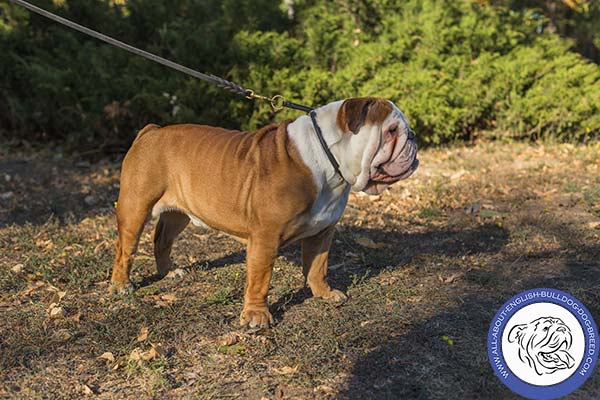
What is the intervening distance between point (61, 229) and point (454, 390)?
4.69 metres

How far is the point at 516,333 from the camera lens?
3926 millimetres

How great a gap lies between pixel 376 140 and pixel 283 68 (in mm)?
5838

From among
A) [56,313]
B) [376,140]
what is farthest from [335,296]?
[56,313]

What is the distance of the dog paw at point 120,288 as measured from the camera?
5.22 meters

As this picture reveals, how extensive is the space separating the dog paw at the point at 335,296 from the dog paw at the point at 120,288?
5.04 ft

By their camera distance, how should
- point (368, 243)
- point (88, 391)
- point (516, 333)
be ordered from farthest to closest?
point (368, 243)
point (516, 333)
point (88, 391)

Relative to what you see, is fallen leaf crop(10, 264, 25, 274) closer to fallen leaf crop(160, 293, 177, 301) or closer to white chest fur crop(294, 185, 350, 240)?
fallen leaf crop(160, 293, 177, 301)

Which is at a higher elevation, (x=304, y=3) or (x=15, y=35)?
(x=304, y=3)

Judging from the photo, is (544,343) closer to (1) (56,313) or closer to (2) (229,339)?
(2) (229,339)

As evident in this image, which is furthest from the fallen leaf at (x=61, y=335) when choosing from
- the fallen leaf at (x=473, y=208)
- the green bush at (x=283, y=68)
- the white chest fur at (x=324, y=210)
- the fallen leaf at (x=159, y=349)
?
the green bush at (x=283, y=68)

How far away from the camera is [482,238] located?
638cm

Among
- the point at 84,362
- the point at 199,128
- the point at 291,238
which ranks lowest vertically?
the point at 84,362

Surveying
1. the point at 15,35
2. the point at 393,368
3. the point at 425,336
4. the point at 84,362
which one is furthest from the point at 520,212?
the point at 15,35

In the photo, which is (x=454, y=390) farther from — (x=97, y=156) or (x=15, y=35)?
(x=15, y=35)
